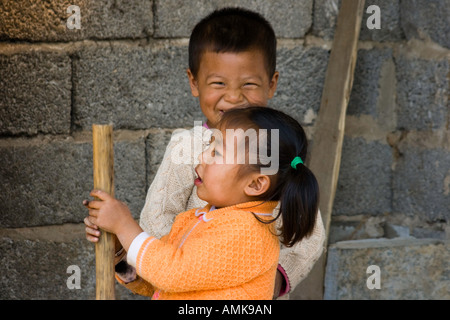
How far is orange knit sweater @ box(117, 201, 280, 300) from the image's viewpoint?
6.09ft

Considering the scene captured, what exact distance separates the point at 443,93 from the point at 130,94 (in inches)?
60.4

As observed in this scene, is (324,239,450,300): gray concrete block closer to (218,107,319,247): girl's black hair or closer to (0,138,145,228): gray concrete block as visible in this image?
(0,138,145,228): gray concrete block

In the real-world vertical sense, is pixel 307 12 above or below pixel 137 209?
above

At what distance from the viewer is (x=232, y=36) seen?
7.77 ft

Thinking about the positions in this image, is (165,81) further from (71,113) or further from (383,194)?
(383,194)

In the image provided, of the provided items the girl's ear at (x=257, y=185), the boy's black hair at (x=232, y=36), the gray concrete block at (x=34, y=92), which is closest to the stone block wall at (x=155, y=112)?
the gray concrete block at (x=34, y=92)

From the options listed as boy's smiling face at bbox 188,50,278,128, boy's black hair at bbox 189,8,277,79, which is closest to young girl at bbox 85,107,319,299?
boy's smiling face at bbox 188,50,278,128

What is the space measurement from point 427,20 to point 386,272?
4.25 feet

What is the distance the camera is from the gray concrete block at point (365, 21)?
3387mm

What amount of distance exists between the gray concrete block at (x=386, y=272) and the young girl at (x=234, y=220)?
1388 mm

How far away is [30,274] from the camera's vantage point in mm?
3127

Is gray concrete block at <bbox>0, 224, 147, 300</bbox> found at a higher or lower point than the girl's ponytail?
lower

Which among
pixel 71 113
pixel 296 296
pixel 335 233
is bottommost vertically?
pixel 296 296

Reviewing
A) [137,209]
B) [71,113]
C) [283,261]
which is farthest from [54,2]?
[283,261]
